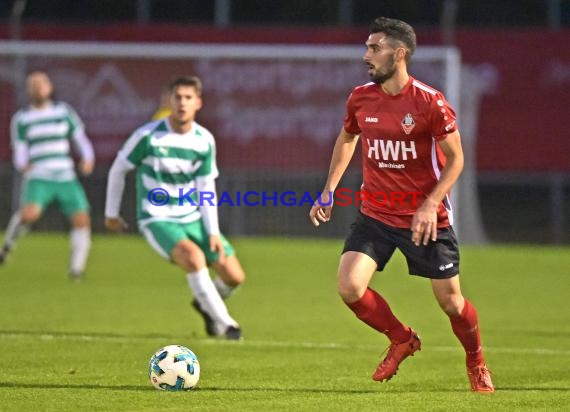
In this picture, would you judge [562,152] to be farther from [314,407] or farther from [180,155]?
[314,407]

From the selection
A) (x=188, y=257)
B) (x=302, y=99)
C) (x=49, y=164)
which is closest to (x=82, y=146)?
(x=49, y=164)

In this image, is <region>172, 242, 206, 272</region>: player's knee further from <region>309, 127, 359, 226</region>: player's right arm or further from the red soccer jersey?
the red soccer jersey

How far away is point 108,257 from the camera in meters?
20.6

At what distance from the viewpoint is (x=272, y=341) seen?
11.1 meters

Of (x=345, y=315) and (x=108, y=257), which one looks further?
(x=108, y=257)

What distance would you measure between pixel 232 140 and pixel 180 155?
11723 millimetres

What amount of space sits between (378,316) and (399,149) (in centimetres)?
103

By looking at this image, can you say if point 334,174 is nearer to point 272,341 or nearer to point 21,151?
point 272,341

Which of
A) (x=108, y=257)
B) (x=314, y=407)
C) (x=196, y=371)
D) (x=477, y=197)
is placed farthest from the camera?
(x=477, y=197)

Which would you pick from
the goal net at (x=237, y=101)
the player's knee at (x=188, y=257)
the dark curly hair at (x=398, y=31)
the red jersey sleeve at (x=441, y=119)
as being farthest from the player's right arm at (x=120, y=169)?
the goal net at (x=237, y=101)

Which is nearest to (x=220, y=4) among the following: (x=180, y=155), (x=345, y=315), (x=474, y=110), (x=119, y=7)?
(x=119, y=7)

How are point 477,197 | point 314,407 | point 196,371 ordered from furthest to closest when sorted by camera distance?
1. point 477,197
2. point 196,371
3. point 314,407

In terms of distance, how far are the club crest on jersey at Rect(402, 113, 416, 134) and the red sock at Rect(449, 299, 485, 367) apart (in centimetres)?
112

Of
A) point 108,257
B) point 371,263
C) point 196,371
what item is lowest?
point 108,257
